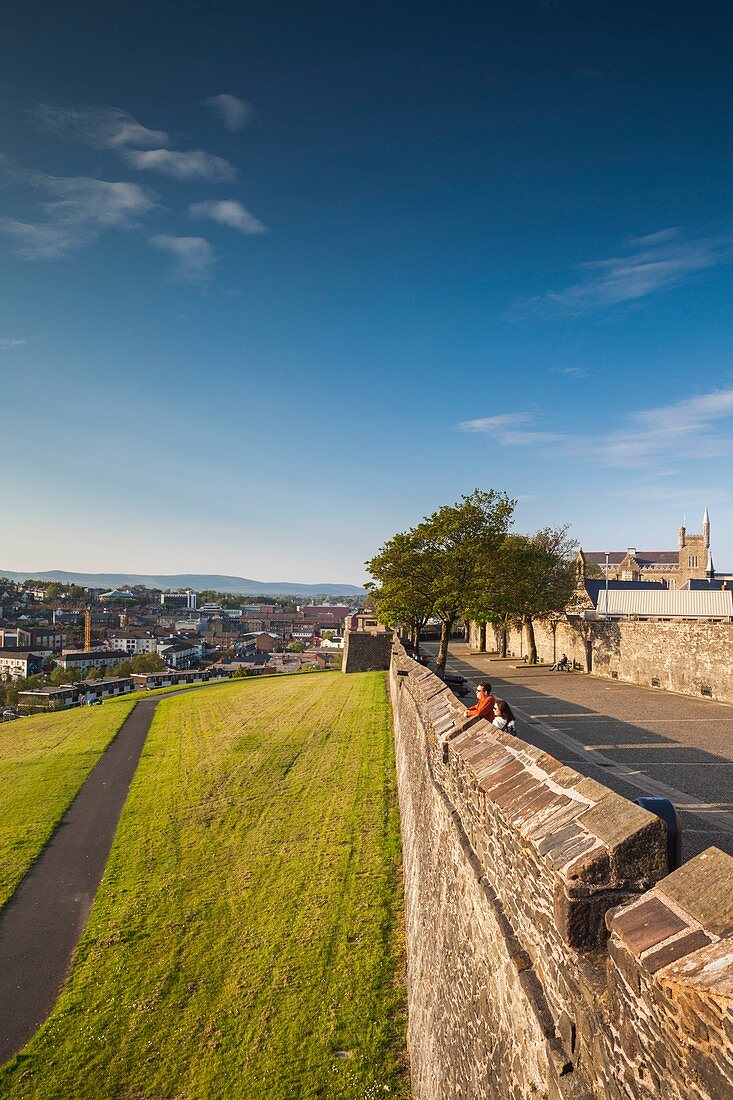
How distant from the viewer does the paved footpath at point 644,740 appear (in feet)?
33.7

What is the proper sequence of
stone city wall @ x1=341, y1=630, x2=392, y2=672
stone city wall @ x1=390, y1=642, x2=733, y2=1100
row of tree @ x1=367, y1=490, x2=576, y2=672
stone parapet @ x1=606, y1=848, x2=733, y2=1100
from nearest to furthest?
stone parapet @ x1=606, y1=848, x2=733, y2=1100 → stone city wall @ x1=390, y1=642, x2=733, y2=1100 → row of tree @ x1=367, y1=490, x2=576, y2=672 → stone city wall @ x1=341, y1=630, x2=392, y2=672

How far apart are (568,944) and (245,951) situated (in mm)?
12131

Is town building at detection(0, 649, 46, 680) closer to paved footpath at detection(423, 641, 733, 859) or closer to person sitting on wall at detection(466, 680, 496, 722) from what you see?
paved footpath at detection(423, 641, 733, 859)

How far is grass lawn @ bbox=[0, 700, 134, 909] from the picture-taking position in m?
20.0

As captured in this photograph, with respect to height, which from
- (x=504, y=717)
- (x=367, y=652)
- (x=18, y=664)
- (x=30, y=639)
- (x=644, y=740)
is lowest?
(x=18, y=664)

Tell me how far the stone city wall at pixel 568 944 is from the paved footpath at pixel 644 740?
3.58 metres

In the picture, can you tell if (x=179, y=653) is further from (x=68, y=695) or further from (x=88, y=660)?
(x=68, y=695)

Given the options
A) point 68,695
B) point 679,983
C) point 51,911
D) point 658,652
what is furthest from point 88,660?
point 679,983

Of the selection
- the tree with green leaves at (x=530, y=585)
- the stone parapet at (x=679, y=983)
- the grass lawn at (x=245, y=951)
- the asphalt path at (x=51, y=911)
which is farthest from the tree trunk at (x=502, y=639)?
the stone parapet at (x=679, y=983)

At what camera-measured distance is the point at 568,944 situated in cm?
338

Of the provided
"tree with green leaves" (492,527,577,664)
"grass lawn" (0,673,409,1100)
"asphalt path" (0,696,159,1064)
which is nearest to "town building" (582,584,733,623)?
"tree with green leaves" (492,527,577,664)

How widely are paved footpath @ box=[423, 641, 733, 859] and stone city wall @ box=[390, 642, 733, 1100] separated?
358cm

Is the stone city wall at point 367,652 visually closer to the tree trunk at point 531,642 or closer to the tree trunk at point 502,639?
the tree trunk at point 502,639

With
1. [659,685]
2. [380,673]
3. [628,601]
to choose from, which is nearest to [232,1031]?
[659,685]
